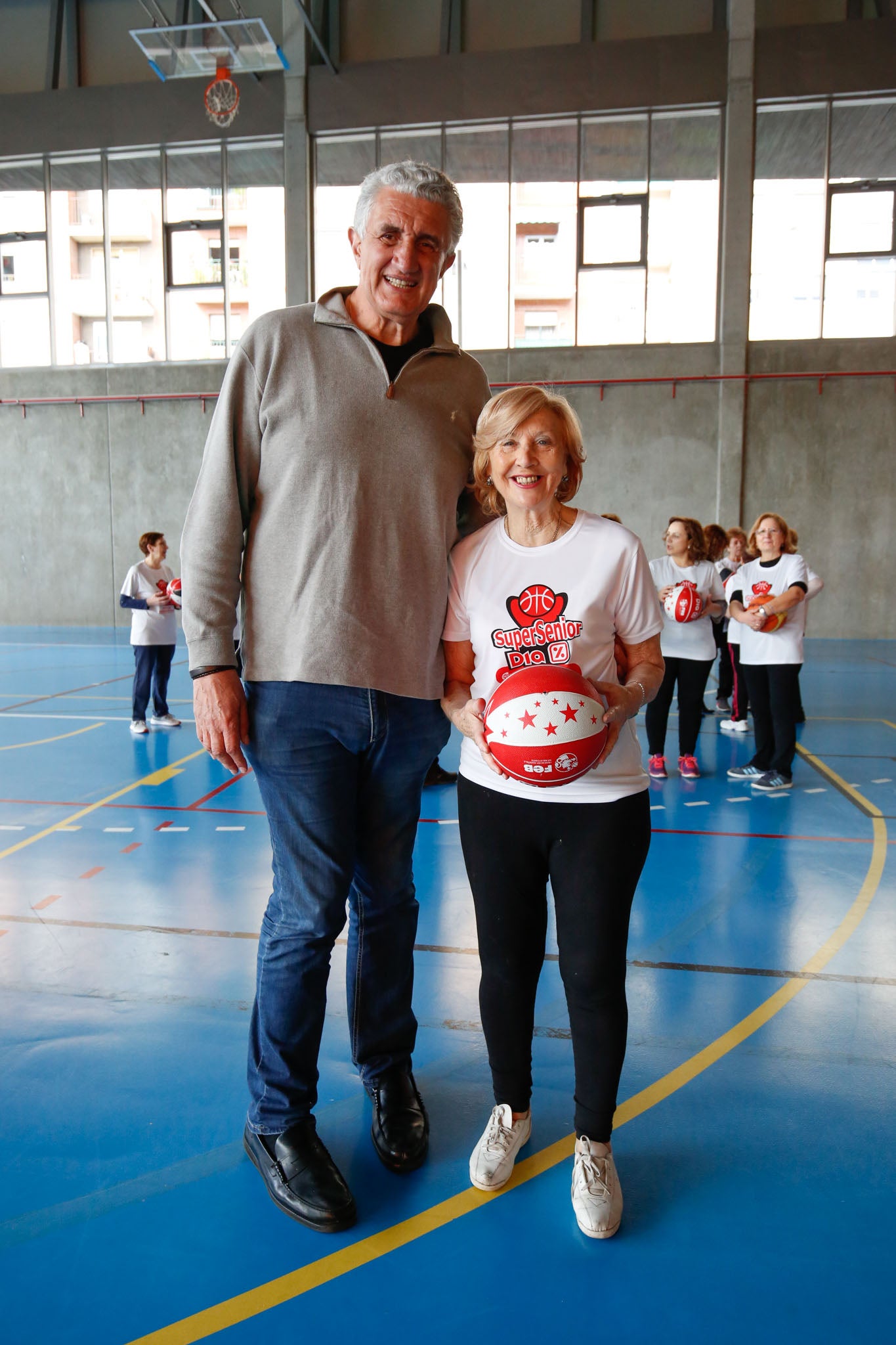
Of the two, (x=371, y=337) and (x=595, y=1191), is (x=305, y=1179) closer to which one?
(x=595, y=1191)

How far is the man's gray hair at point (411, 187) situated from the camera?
2000 mm

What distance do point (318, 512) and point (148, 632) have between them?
6.25 m

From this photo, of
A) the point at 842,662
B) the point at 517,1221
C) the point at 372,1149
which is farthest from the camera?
the point at 842,662

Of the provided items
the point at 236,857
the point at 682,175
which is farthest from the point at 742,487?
the point at 236,857

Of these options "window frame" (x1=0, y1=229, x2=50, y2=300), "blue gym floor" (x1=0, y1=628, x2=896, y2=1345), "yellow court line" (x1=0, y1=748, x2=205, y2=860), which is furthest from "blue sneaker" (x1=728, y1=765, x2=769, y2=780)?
"window frame" (x1=0, y1=229, x2=50, y2=300)

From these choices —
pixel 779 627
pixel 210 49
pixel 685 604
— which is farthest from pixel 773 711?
pixel 210 49

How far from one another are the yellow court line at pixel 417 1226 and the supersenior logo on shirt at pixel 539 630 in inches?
48.9

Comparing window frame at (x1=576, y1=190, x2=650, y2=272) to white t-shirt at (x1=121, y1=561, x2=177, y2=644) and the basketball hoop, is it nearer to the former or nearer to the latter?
the basketball hoop

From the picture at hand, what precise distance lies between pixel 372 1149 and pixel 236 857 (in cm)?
250

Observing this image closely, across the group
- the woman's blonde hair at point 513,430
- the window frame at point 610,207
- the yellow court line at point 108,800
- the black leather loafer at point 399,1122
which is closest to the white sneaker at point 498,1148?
the black leather loafer at point 399,1122

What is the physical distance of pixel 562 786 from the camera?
6.56ft

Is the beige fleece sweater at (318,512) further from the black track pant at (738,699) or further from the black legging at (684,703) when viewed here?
the black track pant at (738,699)

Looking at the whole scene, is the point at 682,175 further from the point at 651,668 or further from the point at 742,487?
the point at 651,668

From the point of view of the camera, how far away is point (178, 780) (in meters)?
6.31
